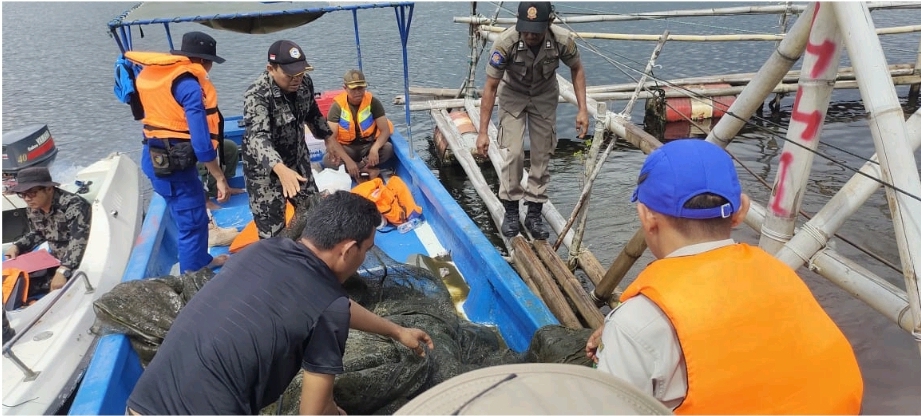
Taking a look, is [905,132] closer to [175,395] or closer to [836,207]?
[836,207]

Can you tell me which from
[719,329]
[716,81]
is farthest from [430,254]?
[716,81]

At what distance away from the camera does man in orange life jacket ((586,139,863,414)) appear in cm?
131

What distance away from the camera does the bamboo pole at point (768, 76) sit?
2.56 m

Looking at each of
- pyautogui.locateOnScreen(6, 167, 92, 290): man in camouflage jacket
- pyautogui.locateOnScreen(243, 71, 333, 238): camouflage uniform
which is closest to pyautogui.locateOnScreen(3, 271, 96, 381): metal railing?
pyautogui.locateOnScreen(6, 167, 92, 290): man in camouflage jacket

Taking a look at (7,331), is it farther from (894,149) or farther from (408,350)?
(894,149)

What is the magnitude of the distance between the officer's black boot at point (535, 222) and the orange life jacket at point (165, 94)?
2636 mm

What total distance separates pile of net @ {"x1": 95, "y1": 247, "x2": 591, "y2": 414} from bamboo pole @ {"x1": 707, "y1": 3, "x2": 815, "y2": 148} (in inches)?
51.6

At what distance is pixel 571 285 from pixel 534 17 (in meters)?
1.97

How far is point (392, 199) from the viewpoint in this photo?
5.79m

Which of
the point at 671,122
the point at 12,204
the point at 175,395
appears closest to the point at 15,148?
the point at 12,204

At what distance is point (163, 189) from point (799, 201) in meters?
4.14

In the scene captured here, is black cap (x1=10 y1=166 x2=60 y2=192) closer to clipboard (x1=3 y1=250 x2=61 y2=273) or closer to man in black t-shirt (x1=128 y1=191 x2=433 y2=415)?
clipboard (x1=3 y1=250 x2=61 y2=273)

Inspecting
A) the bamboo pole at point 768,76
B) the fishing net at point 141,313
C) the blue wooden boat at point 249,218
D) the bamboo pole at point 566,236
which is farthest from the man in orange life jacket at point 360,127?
the bamboo pole at point 768,76

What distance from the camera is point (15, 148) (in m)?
6.92
